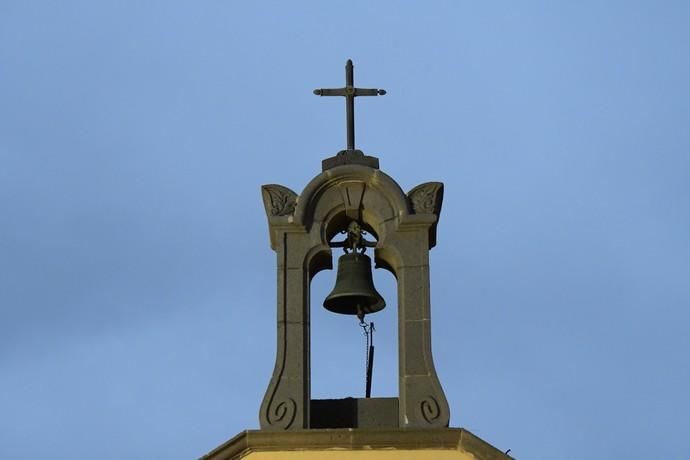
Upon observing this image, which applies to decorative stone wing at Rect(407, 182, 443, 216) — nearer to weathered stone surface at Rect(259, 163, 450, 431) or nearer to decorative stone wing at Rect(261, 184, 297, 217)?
weathered stone surface at Rect(259, 163, 450, 431)

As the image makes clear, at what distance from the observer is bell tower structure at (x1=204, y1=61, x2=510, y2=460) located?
2770 centimetres

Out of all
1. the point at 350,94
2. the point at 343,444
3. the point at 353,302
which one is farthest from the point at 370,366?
the point at 350,94

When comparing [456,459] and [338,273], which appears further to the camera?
[338,273]

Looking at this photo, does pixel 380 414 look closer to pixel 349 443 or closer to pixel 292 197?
pixel 349 443

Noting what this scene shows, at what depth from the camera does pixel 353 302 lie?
2948 centimetres

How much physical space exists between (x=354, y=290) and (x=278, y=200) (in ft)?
4.34

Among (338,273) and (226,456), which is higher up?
(338,273)

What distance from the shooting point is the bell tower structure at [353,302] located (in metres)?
27.7

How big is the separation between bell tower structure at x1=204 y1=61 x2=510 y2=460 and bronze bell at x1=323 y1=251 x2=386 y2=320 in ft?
0.04

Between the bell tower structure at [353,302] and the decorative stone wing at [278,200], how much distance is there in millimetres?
11

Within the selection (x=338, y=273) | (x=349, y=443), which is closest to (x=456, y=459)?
(x=349, y=443)

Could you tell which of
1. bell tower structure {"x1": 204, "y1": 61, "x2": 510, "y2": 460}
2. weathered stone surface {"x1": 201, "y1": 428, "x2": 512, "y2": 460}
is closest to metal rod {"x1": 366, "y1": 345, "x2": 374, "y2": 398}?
bell tower structure {"x1": 204, "y1": 61, "x2": 510, "y2": 460}

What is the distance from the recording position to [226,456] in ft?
90.7

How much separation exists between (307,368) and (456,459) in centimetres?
197
